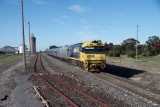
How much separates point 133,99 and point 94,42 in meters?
16.7

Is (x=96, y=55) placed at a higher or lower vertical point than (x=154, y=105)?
higher

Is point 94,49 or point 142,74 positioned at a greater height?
point 94,49

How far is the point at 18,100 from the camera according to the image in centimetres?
1364

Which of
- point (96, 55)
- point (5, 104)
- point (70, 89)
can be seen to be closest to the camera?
point (5, 104)

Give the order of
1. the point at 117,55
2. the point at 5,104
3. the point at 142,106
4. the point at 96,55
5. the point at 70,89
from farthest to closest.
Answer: the point at 117,55 → the point at 96,55 → the point at 70,89 → the point at 5,104 → the point at 142,106

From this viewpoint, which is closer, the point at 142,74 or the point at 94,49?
the point at 142,74

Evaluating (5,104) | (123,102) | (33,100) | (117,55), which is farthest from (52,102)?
(117,55)

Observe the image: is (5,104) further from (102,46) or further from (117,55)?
(117,55)

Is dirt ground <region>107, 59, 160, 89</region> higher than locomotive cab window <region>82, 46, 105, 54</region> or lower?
lower

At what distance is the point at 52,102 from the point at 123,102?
3014 millimetres

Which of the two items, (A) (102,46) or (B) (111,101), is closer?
(B) (111,101)

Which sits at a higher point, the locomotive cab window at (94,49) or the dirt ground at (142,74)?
the locomotive cab window at (94,49)

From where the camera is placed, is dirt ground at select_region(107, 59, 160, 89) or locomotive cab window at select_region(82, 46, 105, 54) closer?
dirt ground at select_region(107, 59, 160, 89)

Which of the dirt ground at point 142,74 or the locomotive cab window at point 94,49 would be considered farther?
the locomotive cab window at point 94,49
